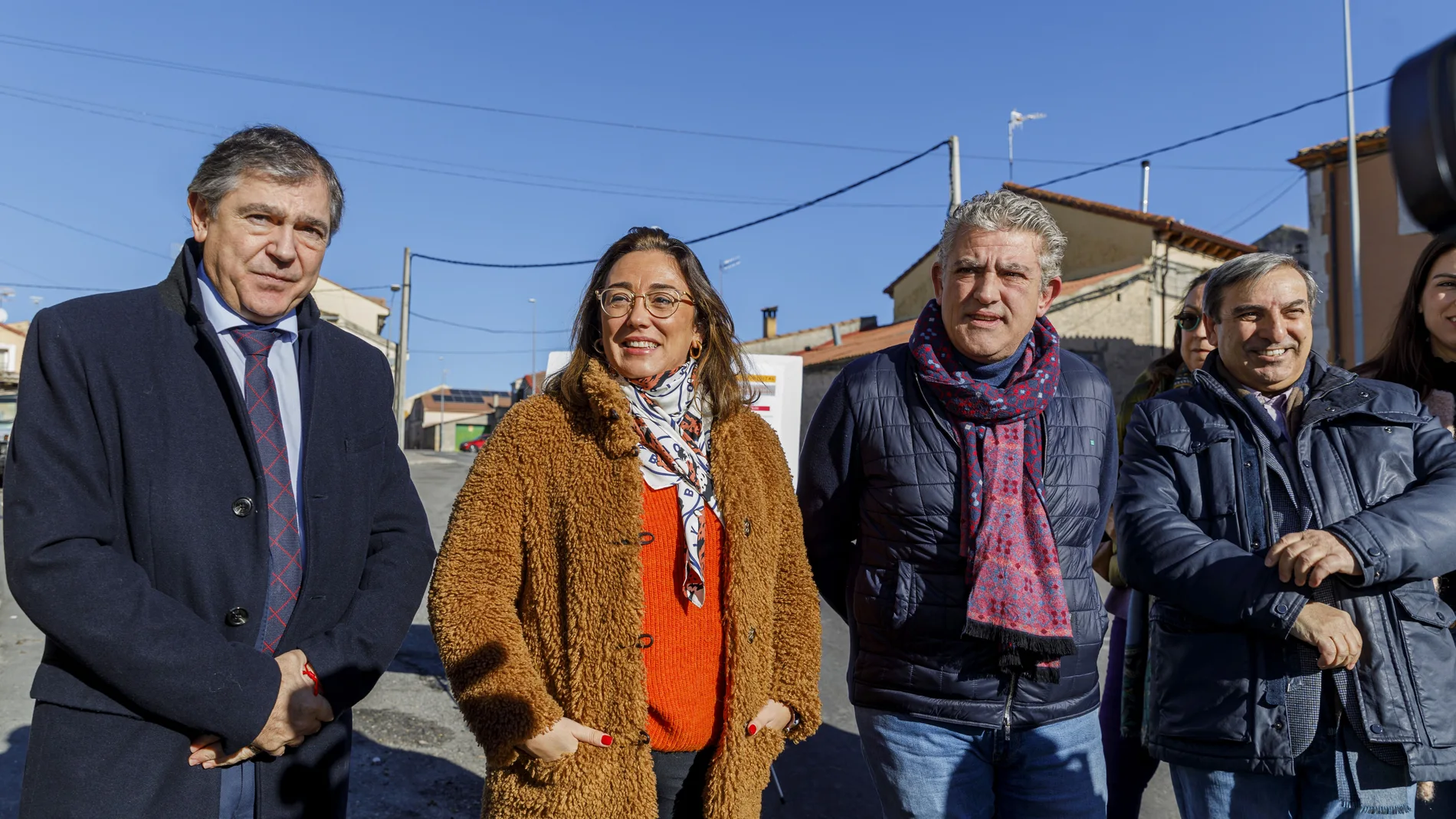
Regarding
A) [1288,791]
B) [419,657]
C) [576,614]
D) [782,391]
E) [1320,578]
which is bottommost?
[419,657]

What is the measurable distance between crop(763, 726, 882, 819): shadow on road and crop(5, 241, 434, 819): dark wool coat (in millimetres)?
2524

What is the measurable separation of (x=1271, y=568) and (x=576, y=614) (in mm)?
1549

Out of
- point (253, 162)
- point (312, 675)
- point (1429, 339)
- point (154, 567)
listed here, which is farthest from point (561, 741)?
point (1429, 339)

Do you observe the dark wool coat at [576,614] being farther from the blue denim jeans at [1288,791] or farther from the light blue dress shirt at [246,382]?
the blue denim jeans at [1288,791]

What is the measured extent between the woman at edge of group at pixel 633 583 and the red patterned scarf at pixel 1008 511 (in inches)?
16.8

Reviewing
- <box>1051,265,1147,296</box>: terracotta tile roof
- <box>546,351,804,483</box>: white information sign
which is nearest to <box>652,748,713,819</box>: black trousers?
<box>546,351,804,483</box>: white information sign

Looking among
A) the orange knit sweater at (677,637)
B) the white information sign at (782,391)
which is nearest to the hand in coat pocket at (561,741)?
the orange knit sweater at (677,637)

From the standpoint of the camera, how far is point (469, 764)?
431 cm

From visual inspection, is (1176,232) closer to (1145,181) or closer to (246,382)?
(1145,181)

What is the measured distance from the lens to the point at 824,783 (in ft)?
14.3

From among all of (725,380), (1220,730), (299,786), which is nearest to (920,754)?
(1220,730)

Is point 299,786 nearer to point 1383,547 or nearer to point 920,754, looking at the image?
point 920,754

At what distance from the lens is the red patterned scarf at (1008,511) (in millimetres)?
2266

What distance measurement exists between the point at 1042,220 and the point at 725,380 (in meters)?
0.90
